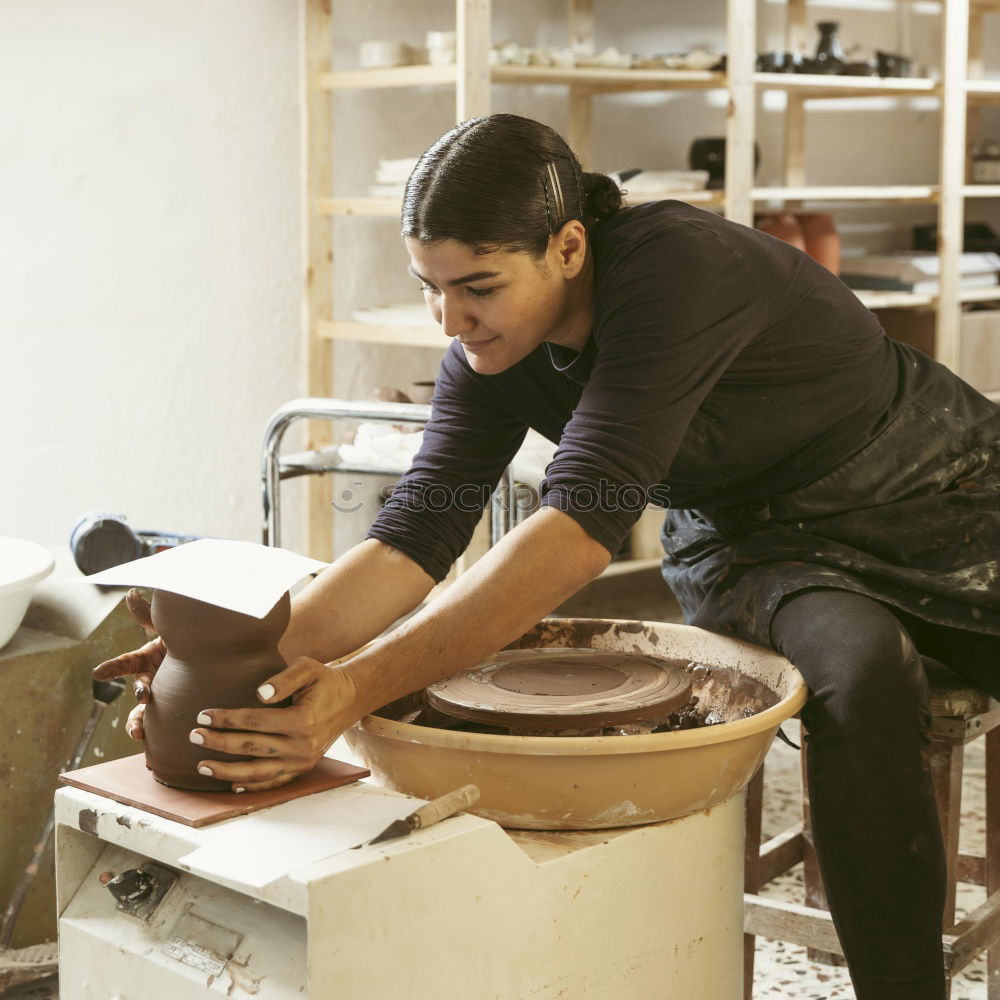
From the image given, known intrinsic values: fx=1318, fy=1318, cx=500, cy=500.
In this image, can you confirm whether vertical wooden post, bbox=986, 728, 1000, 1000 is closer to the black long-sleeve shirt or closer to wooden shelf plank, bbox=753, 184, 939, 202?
the black long-sleeve shirt

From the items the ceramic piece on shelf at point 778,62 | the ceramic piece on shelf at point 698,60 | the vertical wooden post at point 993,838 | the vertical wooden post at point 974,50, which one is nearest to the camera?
the vertical wooden post at point 993,838

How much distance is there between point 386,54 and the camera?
325 cm

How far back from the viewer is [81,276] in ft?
10.3

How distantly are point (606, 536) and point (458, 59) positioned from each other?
6.35ft

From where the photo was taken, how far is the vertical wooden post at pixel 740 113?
3.58 m

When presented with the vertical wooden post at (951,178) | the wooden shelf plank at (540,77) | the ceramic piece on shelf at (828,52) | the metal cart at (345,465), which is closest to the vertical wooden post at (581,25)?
the wooden shelf plank at (540,77)

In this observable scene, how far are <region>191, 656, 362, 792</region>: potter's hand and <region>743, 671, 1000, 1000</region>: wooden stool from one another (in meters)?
Result: 0.76

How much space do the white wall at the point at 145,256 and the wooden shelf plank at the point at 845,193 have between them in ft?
4.40

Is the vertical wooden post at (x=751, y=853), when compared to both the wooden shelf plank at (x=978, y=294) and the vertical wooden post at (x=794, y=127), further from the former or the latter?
the vertical wooden post at (x=794, y=127)

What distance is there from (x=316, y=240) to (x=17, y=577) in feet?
5.89

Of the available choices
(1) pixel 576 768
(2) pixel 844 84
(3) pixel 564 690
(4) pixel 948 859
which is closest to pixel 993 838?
(4) pixel 948 859

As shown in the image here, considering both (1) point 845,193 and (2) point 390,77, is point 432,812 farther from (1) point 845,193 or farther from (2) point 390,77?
(1) point 845,193

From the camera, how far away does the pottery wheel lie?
140 centimetres

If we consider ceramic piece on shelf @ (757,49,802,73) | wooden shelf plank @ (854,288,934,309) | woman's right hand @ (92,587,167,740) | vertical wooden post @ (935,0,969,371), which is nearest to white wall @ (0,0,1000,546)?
ceramic piece on shelf @ (757,49,802,73)
